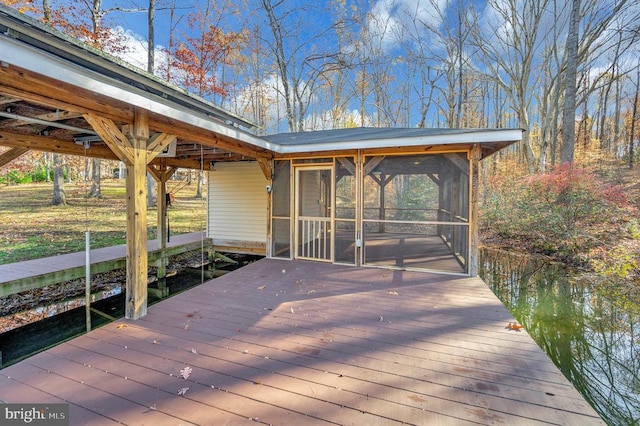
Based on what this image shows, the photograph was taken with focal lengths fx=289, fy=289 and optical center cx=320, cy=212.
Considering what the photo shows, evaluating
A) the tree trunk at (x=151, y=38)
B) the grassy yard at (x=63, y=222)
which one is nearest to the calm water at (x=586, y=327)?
the grassy yard at (x=63, y=222)

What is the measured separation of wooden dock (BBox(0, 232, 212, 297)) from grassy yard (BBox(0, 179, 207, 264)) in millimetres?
705

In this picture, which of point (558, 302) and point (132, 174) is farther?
point (558, 302)

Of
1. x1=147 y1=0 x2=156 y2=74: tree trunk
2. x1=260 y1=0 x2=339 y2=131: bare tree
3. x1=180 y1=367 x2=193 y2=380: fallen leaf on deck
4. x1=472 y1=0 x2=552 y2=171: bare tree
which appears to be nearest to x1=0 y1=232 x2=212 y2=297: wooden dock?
x1=180 y1=367 x2=193 y2=380: fallen leaf on deck

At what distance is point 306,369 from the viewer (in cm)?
236

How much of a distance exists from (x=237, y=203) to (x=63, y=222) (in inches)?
264

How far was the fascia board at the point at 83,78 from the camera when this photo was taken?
1.91 meters

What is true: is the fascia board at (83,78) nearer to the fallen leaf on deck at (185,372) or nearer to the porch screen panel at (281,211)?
the fallen leaf on deck at (185,372)

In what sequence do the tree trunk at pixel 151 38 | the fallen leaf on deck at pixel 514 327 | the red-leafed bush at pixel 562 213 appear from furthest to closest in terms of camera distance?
1. the tree trunk at pixel 151 38
2. the red-leafed bush at pixel 562 213
3. the fallen leaf on deck at pixel 514 327

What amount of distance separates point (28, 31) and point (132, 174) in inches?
85.4

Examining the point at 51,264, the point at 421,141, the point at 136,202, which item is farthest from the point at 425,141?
the point at 51,264

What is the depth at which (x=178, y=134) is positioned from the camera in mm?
3828

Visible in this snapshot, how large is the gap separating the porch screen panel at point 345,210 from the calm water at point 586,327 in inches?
116

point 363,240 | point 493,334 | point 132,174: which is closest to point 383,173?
point 363,240

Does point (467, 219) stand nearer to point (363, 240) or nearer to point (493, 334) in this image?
point (363, 240)
